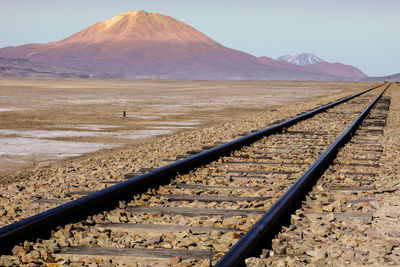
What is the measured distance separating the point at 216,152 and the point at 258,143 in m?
2.47

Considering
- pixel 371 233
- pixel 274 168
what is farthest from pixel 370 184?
pixel 371 233

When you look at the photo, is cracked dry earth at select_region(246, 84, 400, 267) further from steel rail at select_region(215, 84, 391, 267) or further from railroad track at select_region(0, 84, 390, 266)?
railroad track at select_region(0, 84, 390, 266)

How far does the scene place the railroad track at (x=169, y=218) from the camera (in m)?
4.50

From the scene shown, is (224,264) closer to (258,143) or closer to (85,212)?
(85,212)

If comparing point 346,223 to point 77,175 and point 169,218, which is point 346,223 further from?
point 77,175

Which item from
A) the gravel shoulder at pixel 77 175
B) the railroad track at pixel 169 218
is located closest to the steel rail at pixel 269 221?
the railroad track at pixel 169 218

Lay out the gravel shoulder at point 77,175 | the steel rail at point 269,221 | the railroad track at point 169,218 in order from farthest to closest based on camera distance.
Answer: the gravel shoulder at point 77,175 < the railroad track at point 169,218 < the steel rail at point 269,221

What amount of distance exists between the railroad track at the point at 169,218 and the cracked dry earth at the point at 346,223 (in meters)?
0.34

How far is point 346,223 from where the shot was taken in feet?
18.4

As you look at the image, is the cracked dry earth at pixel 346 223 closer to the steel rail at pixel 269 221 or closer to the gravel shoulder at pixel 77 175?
the steel rail at pixel 269 221

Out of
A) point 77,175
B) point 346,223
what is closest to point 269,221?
point 346,223

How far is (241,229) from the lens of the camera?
5215 mm

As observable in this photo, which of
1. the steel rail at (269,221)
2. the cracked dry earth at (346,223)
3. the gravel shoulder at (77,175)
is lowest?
the gravel shoulder at (77,175)

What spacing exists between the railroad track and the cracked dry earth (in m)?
0.34
